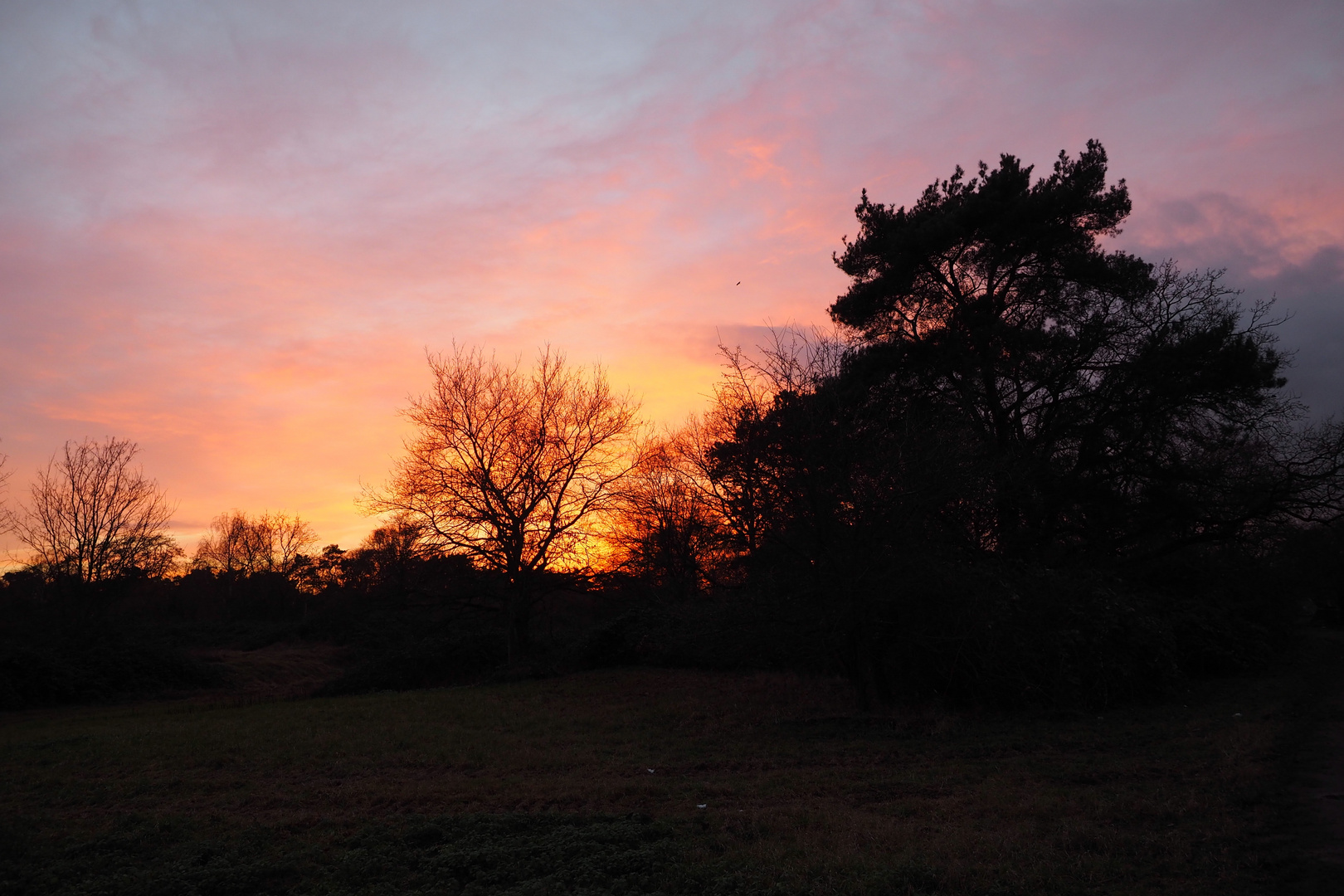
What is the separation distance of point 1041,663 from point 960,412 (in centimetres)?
732

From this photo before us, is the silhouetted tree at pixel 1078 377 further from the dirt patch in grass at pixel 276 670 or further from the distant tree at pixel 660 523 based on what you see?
the dirt patch in grass at pixel 276 670

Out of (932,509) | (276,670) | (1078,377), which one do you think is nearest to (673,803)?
(932,509)

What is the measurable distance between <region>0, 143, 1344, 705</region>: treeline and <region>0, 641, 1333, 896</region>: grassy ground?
5.45 feet

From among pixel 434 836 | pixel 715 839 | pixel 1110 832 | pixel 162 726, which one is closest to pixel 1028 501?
pixel 1110 832

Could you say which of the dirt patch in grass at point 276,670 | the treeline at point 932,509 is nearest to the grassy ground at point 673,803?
the treeline at point 932,509

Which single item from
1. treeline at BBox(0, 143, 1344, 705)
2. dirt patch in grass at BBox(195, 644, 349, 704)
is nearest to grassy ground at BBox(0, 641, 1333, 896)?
treeline at BBox(0, 143, 1344, 705)

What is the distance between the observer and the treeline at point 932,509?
12711 millimetres

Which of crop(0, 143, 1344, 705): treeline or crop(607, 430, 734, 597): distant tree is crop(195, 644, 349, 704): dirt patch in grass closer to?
crop(0, 143, 1344, 705): treeline

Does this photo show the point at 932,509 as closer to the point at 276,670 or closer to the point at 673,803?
the point at 673,803

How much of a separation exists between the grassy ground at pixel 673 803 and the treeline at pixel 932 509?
1.66 metres

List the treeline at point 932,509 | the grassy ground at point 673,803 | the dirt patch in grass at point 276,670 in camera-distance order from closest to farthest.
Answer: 1. the grassy ground at point 673,803
2. the treeline at point 932,509
3. the dirt patch in grass at point 276,670

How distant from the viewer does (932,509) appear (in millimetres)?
12883

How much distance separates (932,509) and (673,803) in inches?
284

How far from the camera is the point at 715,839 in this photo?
635 centimetres
